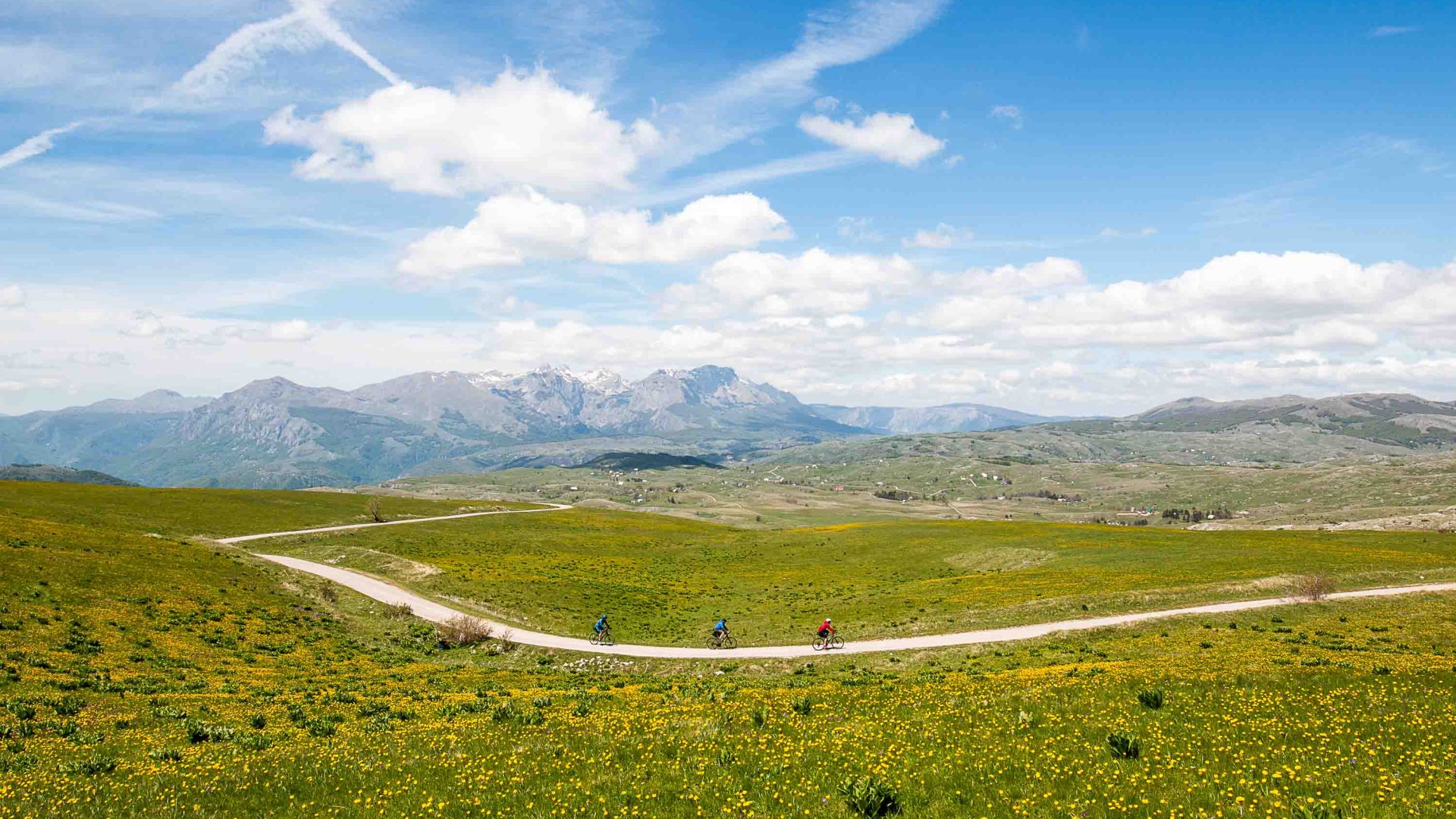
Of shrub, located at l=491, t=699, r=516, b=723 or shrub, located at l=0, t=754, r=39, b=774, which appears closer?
shrub, located at l=0, t=754, r=39, b=774

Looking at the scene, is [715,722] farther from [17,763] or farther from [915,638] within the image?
[915,638]

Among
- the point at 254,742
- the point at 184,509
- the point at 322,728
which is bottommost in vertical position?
the point at 184,509

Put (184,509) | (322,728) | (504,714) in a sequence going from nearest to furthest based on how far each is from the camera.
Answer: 1. (322,728)
2. (504,714)
3. (184,509)

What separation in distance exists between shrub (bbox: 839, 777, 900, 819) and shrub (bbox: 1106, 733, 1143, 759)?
559cm

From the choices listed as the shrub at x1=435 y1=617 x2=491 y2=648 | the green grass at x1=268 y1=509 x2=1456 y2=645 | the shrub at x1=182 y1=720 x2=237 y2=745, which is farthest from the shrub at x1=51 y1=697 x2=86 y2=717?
the green grass at x1=268 y1=509 x2=1456 y2=645

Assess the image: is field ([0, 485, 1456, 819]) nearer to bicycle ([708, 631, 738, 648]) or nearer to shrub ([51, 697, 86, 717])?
shrub ([51, 697, 86, 717])

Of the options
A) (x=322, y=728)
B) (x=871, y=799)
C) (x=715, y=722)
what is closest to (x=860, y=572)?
(x=715, y=722)

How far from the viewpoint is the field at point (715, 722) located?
1234 centimetres

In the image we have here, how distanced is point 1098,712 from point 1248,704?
4.07 meters

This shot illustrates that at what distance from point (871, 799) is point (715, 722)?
7278 millimetres

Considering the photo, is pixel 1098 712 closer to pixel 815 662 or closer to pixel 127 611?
pixel 815 662

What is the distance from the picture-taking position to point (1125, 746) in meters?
14.0

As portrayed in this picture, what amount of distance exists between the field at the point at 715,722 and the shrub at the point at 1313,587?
216 cm

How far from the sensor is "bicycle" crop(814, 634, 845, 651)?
4475cm
